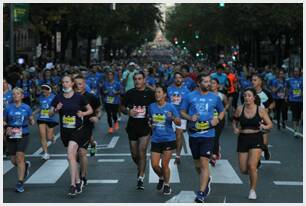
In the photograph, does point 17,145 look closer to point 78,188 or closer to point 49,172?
point 78,188

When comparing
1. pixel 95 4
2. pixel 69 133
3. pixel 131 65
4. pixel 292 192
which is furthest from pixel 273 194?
pixel 95 4

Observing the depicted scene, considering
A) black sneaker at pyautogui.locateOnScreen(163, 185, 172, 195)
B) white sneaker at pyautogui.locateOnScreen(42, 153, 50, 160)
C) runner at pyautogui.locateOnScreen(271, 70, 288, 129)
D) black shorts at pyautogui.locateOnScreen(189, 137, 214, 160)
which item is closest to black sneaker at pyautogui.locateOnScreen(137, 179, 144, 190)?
black sneaker at pyautogui.locateOnScreen(163, 185, 172, 195)

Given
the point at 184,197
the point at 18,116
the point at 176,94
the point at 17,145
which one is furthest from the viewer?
the point at 176,94

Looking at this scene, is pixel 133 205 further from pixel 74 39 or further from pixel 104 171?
pixel 74 39

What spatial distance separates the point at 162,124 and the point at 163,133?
12 centimetres

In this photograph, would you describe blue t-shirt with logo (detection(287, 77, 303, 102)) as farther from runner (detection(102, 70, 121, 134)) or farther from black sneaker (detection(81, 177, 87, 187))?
black sneaker (detection(81, 177, 87, 187))

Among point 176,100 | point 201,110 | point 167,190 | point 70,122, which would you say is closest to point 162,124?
point 201,110

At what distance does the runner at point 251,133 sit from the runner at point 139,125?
1380 mm

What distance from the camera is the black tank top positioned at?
9648 mm

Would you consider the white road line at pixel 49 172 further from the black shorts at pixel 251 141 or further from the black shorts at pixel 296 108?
the black shorts at pixel 296 108

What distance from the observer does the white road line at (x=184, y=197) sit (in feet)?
30.6

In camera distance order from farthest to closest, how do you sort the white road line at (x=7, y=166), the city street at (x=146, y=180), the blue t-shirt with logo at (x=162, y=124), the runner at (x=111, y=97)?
the runner at (x=111, y=97), the white road line at (x=7, y=166), the blue t-shirt with logo at (x=162, y=124), the city street at (x=146, y=180)

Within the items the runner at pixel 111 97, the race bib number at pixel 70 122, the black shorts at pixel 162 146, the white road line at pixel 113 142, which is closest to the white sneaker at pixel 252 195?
the black shorts at pixel 162 146

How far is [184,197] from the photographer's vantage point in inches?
378
